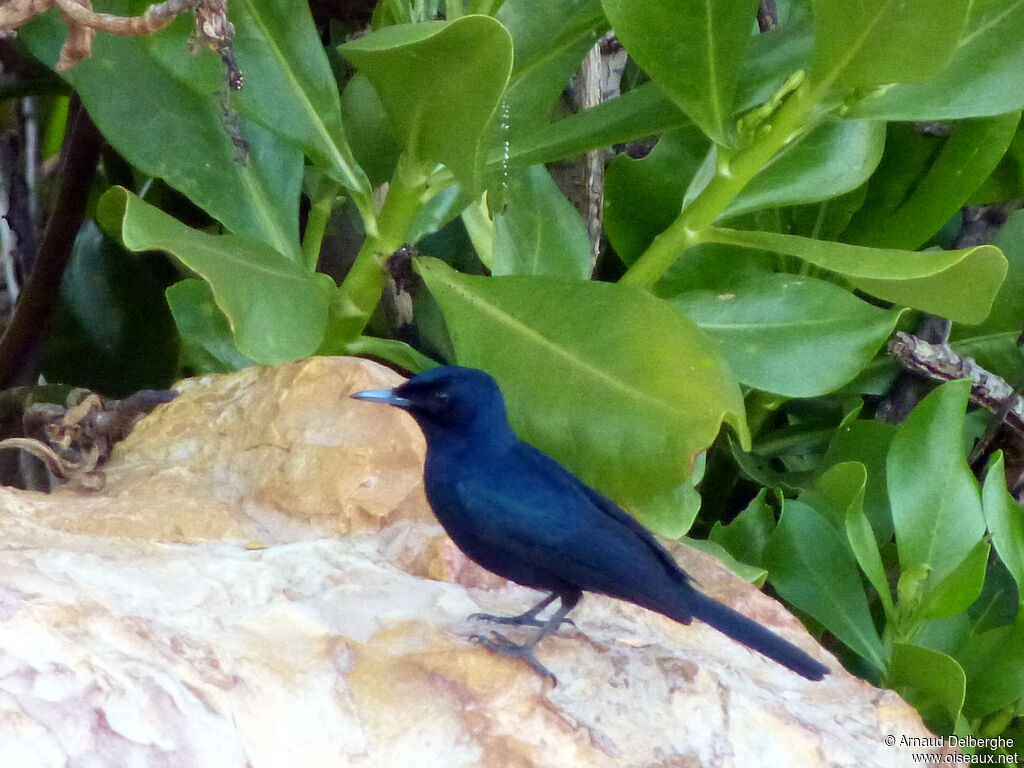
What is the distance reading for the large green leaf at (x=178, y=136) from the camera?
171cm

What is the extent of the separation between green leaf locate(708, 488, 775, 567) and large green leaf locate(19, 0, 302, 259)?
0.95 metres

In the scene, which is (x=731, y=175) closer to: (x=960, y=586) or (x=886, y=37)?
(x=886, y=37)

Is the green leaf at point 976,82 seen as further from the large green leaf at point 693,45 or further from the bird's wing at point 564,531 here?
the bird's wing at point 564,531

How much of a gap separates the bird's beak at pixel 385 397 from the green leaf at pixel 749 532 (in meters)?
0.73

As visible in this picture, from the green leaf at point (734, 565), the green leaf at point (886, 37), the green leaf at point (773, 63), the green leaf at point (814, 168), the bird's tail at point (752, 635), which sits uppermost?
the green leaf at point (886, 37)

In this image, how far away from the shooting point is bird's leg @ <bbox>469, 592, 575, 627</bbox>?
148 centimetres

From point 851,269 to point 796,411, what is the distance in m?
0.85

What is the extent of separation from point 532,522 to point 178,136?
2.85 feet

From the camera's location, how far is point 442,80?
1458mm

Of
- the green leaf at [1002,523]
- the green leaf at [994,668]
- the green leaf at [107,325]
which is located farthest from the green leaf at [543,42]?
the green leaf at [994,668]

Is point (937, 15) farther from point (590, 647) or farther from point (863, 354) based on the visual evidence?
point (590, 647)

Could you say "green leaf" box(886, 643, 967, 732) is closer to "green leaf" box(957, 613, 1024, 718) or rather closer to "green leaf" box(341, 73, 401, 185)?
"green leaf" box(957, 613, 1024, 718)

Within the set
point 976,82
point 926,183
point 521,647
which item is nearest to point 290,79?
point 521,647

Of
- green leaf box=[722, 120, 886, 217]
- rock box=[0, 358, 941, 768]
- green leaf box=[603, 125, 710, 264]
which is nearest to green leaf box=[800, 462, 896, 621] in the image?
rock box=[0, 358, 941, 768]
